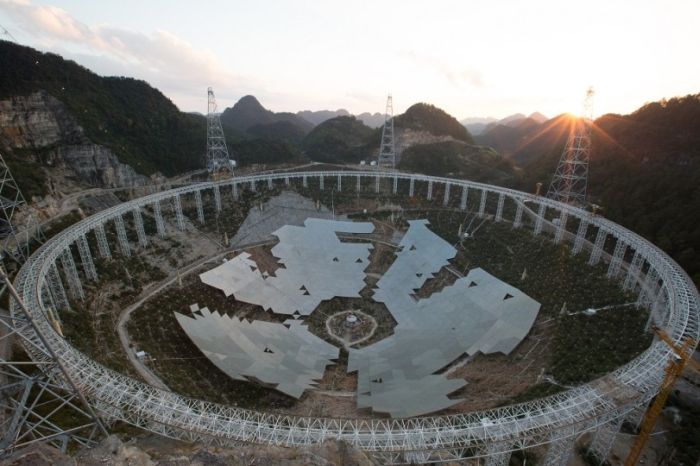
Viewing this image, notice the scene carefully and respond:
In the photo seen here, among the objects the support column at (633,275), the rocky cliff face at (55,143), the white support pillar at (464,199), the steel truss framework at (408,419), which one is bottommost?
the steel truss framework at (408,419)

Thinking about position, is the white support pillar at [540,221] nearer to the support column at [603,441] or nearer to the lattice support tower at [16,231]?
the support column at [603,441]

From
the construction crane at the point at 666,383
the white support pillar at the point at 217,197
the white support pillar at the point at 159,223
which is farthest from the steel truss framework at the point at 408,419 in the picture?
the white support pillar at the point at 217,197

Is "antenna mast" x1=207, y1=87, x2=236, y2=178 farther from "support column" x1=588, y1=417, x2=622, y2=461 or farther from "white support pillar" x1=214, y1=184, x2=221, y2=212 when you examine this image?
"support column" x1=588, y1=417, x2=622, y2=461

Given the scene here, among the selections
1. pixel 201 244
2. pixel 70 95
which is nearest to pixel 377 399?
pixel 201 244

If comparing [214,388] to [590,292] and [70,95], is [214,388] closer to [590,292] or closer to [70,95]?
[590,292]

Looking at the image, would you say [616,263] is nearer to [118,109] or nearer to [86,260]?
[86,260]

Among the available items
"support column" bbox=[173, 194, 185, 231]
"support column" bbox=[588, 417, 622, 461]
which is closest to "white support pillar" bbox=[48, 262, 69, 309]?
"support column" bbox=[173, 194, 185, 231]
